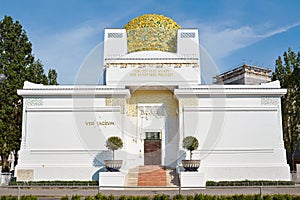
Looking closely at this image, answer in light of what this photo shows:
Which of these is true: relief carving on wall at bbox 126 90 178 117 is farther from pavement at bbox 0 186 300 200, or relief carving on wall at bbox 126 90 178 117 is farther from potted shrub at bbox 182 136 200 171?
pavement at bbox 0 186 300 200

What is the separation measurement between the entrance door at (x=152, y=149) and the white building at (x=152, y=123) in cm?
5

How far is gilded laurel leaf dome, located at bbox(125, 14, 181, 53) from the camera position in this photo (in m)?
20.8

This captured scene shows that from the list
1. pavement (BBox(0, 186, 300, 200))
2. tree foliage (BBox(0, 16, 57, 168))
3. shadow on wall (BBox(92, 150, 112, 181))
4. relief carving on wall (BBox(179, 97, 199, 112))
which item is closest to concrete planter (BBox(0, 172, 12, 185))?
pavement (BBox(0, 186, 300, 200))

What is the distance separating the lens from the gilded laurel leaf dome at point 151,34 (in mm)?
20812

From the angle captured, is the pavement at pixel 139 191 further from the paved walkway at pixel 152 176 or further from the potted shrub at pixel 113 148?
the potted shrub at pixel 113 148

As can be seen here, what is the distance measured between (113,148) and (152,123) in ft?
10.4

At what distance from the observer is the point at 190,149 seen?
16297mm

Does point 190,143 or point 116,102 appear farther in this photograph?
point 116,102

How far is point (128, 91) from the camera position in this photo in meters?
18.1

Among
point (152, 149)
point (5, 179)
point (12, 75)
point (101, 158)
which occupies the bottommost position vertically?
point (5, 179)

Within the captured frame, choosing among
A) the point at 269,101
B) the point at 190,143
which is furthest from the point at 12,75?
the point at 269,101

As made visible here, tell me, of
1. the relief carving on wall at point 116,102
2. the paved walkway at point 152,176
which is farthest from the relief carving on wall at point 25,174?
the paved walkway at point 152,176

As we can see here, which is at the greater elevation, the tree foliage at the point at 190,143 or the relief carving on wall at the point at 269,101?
the relief carving on wall at the point at 269,101

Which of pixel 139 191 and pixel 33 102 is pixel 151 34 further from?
pixel 139 191
